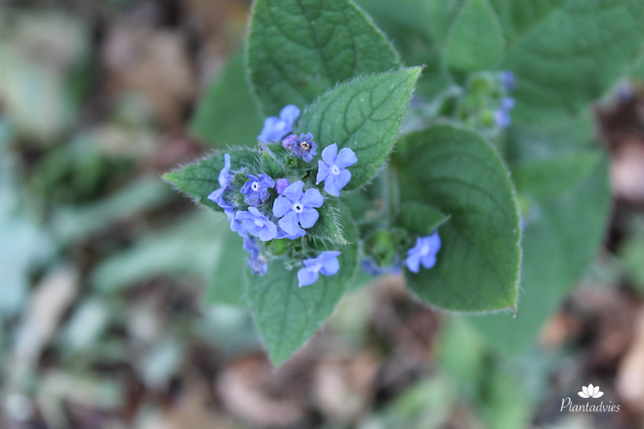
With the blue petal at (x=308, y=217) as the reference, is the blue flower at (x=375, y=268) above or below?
below

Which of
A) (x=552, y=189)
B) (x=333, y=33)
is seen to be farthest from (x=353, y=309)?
(x=333, y=33)

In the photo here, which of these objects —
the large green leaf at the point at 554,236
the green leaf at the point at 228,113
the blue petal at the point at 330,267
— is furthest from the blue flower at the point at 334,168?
the large green leaf at the point at 554,236

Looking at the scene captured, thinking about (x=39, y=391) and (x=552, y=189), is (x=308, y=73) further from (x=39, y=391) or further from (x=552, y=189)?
A: (x=39, y=391)

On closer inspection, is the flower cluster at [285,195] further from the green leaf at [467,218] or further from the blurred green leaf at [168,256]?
the blurred green leaf at [168,256]

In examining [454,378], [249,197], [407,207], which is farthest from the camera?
[454,378]

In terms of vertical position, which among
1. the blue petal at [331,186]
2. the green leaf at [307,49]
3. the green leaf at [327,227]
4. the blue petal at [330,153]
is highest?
the green leaf at [307,49]

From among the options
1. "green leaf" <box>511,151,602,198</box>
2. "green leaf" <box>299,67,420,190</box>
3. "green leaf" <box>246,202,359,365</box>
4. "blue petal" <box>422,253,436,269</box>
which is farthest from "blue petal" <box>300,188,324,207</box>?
"green leaf" <box>511,151,602,198</box>

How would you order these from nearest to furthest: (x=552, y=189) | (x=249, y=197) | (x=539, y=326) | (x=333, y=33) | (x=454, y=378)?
(x=249, y=197) < (x=333, y=33) < (x=552, y=189) < (x=539, y=326) < (x=454, y=378)
